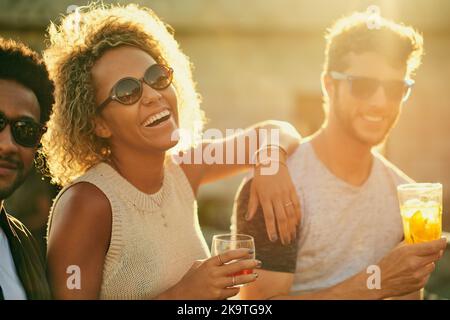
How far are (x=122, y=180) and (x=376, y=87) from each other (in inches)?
52.0

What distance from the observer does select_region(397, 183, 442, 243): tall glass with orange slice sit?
250 centimetres

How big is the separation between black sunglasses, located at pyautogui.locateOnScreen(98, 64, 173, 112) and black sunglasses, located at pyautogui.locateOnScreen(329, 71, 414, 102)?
1.00 meters

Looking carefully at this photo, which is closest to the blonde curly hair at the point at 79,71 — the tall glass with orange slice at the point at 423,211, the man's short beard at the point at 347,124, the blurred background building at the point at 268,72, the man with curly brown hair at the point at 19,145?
the man with curly brown hair at the point at 19,145

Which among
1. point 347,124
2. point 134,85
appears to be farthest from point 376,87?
point 134,85

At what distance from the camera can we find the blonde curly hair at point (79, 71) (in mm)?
2457

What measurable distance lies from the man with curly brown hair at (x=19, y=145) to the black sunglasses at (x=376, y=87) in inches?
57.8

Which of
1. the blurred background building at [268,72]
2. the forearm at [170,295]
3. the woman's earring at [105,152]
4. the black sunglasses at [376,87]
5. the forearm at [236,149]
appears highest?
the blurred background building at [268,72]

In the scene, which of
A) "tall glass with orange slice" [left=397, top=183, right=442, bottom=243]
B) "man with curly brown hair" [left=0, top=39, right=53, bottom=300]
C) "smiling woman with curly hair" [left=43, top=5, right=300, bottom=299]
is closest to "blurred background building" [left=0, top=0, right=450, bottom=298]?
"smiling woman with curly hair" [left=43, top=5, right=300, bottom=299]

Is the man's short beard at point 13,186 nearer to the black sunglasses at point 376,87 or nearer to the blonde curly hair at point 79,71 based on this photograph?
the blonde curly hair at point 79,71

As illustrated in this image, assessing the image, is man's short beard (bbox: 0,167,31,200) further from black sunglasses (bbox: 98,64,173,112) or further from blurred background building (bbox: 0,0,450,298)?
blurred background building (bbox: 0,0,450,298)

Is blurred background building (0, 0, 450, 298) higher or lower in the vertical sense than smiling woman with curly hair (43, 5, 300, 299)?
higher
